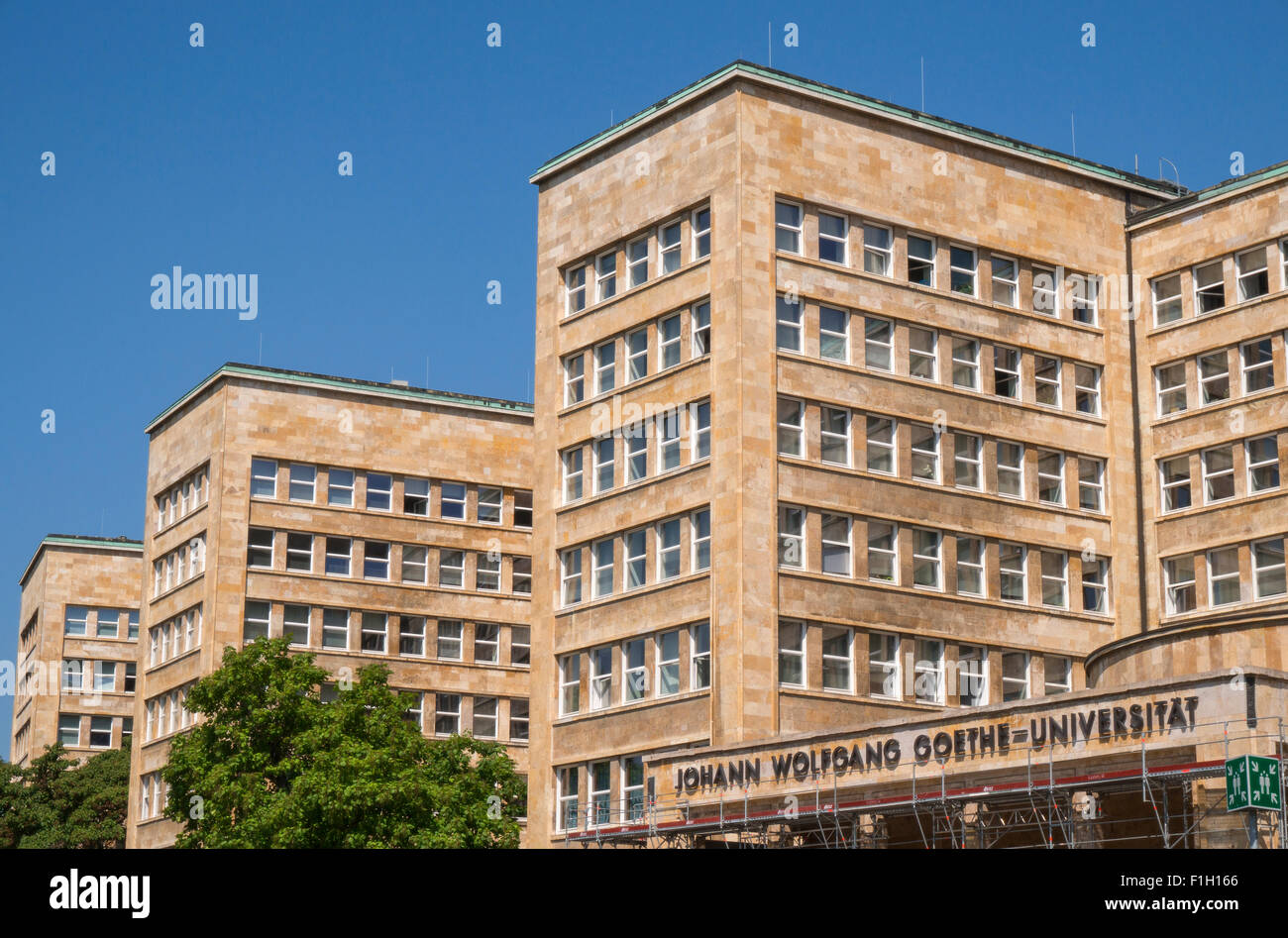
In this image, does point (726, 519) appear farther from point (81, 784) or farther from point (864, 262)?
point (81, 784)

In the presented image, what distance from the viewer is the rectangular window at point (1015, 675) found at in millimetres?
55781

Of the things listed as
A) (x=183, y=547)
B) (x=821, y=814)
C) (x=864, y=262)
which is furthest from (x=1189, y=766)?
(x=183, y=547)

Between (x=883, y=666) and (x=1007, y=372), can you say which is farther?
(x=1007, y=372)

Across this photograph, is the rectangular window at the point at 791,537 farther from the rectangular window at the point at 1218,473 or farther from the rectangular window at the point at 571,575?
the rectangular window at the point at 1218,473

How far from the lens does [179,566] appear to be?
7756 cm

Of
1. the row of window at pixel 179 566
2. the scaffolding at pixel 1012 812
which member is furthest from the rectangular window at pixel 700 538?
the row of window at pixel 179 566

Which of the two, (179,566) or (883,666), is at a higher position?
(179,566)

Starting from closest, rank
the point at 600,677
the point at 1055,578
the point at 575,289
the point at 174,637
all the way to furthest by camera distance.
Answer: the point at 600,677, the point at 1055,578, the point at 575,289, the point at 174,637

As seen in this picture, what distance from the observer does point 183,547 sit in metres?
77.4

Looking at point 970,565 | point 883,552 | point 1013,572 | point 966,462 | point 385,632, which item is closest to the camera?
point 883,552

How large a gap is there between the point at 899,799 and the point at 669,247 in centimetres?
2112

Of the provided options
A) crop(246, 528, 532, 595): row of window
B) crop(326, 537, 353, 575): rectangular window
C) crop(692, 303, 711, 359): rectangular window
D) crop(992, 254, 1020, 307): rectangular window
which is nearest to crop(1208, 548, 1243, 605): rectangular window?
crop(992, 254, 1020, 307): rectangular window

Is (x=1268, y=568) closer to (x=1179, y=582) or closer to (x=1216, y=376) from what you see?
(x=1179, y=582)

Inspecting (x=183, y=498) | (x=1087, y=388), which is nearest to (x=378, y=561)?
(x=183, y=498)
